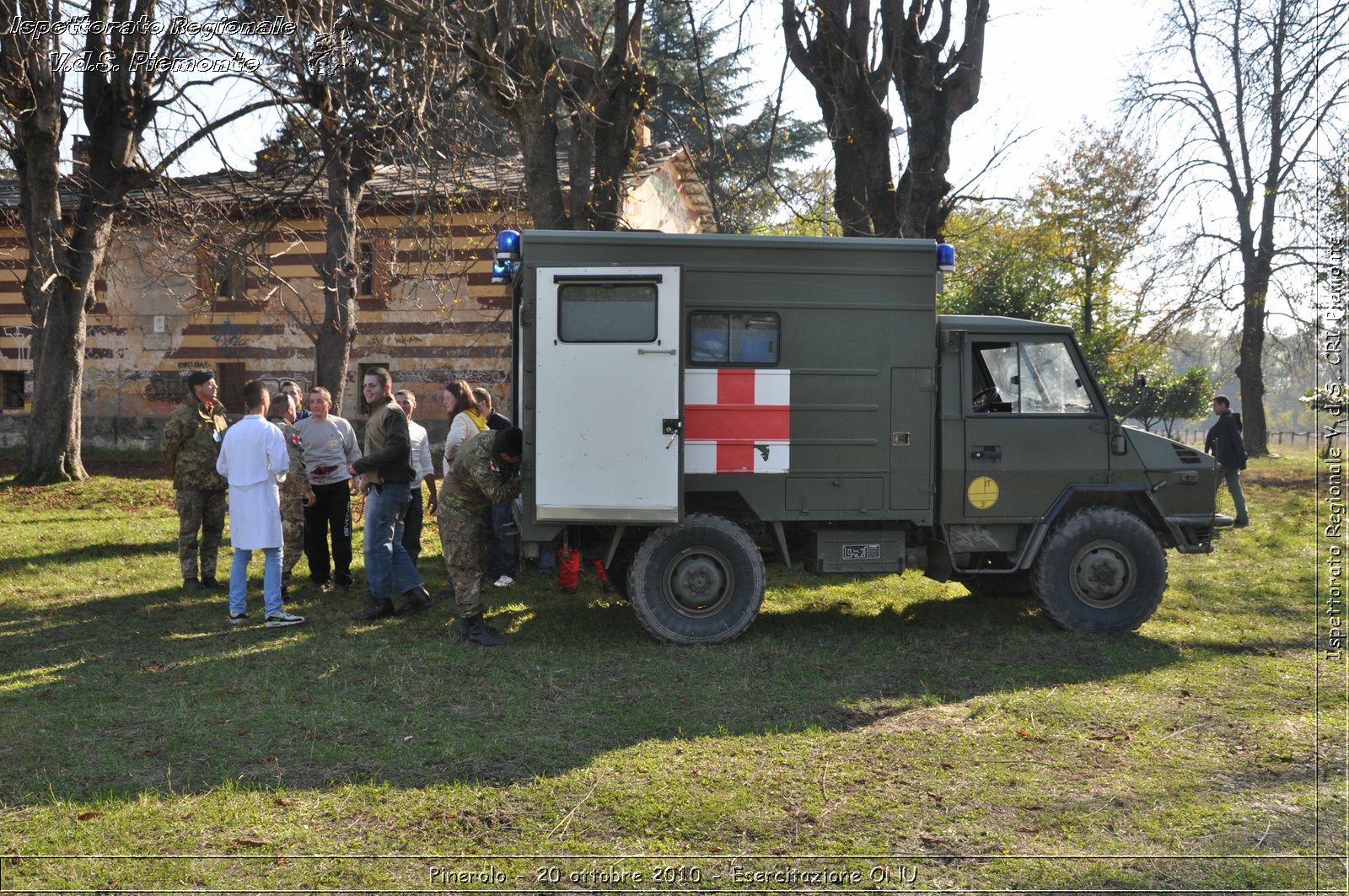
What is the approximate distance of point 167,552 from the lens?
11508 millimetres

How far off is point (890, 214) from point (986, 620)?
5.19 m

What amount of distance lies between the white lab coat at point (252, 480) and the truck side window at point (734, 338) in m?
3.37

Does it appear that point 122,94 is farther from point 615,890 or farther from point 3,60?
point 615,890

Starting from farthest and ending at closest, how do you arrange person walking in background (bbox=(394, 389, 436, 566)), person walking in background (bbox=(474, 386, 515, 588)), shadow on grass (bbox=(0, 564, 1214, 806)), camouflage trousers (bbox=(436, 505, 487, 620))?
1. person walking in background (bbox=(474, 386, 515, 588))
2. person walking in background (bbox=(394, 389, 436, 566))
3. camouflage trousers (bbox=(436, 505, 487, 620))
4. shadow on grass (bbox=(0, 564, 1214, 806))

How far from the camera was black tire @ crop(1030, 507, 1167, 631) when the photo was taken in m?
8.05

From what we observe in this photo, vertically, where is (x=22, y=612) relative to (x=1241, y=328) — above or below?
below

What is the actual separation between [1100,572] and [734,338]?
3493mm

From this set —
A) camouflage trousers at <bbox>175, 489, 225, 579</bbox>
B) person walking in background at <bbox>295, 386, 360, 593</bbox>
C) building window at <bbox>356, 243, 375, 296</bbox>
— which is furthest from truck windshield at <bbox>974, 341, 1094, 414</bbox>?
building window at <bbox>356, 243, 375, 296</bbox>

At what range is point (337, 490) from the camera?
Answer: 30.5ft

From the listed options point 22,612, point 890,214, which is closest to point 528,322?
point 22,612

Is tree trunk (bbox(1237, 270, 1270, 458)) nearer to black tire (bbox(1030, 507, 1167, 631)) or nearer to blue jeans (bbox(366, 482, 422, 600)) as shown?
black tire (bbox(1030, 507, 1167, 631))

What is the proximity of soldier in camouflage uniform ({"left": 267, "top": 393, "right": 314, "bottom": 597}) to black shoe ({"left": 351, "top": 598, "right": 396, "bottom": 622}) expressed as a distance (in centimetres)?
77

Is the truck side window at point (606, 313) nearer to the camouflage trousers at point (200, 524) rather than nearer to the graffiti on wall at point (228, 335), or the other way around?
the camouflage trousers at point (200, 524)

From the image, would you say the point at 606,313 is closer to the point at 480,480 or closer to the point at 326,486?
the point at 480,480
